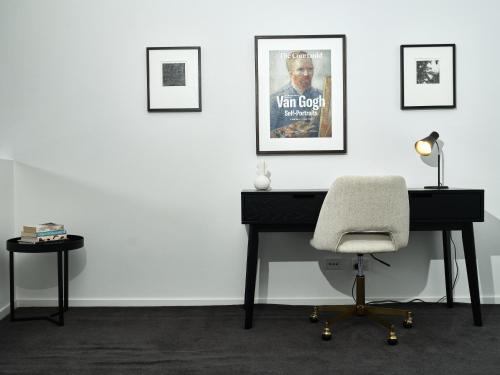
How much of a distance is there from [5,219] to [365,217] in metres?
2.24

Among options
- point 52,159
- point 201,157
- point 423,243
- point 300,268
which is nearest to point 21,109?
point 52,159

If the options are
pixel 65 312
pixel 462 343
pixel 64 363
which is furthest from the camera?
pixel 65 312

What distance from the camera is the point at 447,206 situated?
2.48 meters

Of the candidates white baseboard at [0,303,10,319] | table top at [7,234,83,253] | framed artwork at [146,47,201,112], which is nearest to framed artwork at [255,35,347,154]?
framed artwork at [146,47,201,112]

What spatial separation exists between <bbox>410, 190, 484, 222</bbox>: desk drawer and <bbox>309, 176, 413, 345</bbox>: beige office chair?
23 centimetres

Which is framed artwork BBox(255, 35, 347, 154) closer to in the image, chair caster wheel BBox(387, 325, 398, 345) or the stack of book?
chair caster wheel BBox(387, 325, 398, 345)

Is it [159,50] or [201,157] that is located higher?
[159,50]

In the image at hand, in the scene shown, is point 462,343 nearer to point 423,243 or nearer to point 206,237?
point 423,243

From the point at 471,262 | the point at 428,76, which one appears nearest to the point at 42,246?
the point at 471,262

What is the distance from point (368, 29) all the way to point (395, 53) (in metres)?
0.24

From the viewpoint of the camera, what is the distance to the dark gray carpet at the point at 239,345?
2.01 metres

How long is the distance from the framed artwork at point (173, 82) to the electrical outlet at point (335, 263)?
135 centimetres

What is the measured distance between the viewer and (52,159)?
299cm

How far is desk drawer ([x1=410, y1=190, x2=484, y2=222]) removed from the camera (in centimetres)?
248
